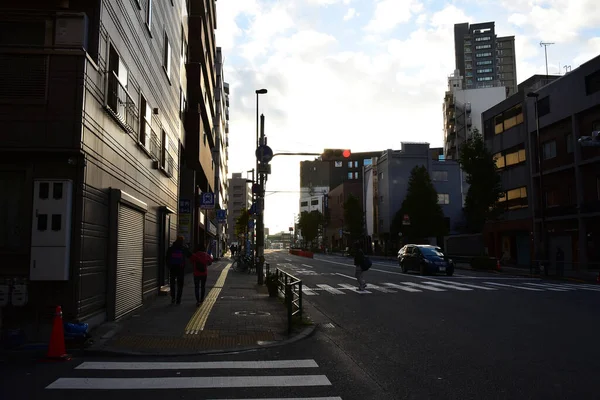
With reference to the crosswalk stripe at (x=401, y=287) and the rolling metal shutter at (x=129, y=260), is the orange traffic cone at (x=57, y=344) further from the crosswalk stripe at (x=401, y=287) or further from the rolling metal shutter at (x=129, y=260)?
the crosswalk stripe at (x=401, y=287)

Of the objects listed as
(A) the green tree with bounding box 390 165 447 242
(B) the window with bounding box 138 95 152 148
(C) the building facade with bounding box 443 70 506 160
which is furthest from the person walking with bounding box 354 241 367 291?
(C) the building facade with bounding box 443 70 506 160

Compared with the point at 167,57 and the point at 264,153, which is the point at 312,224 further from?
the point at 167,57

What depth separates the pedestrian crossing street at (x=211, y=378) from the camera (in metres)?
5.63

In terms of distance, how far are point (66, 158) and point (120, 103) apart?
2.84m

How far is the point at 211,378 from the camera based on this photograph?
620cm

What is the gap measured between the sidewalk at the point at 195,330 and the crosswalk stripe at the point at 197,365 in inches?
22.6

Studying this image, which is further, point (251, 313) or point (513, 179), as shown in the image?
point (513, 179)

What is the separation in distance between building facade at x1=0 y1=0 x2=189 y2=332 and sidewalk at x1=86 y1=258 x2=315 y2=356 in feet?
2.34

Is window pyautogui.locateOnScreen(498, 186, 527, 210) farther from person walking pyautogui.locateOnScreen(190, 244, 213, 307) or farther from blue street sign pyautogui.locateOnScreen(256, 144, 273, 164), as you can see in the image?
person walking pyautogui.locateOnScreen(190, 244, 213, 307)

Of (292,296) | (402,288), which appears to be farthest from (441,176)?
(292,296)

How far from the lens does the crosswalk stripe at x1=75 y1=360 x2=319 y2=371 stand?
677cm

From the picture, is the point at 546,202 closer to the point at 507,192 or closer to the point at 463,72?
the point at 507,192

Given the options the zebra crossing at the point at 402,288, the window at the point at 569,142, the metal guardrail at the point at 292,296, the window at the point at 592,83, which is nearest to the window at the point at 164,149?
the metal guardrail at the point at 292,296

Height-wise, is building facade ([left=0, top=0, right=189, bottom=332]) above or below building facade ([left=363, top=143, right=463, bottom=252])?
below
